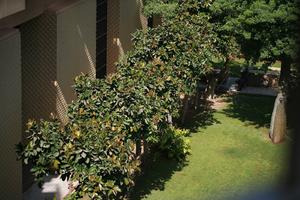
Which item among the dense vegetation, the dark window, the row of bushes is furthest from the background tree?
the dark window

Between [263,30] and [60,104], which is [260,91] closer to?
[263,30]

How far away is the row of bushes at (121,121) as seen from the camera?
777 centimetres

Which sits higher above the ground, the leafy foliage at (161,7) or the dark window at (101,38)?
the leafy foliage at (161,7)

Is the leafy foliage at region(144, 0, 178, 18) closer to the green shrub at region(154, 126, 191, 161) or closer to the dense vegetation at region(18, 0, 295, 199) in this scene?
the dense vegetation at region(18, 0, 295, 199)

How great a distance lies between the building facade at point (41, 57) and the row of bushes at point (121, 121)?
689mm

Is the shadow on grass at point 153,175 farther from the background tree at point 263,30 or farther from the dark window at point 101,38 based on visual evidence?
the dark window at point 101,38

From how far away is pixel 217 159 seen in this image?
13.7 m

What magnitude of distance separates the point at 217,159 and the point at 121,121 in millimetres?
5426

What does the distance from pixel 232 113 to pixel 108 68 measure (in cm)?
426

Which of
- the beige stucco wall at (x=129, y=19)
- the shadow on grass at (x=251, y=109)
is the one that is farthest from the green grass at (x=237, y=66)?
the beige stucco wall at (x=129, y=19)

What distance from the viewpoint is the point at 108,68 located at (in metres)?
17.8

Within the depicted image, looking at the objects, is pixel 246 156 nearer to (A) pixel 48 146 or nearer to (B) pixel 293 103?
(A) pixel 48 146

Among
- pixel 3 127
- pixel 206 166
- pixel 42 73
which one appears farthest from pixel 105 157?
pixel 206 166

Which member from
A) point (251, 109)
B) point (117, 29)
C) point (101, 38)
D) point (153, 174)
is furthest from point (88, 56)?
point (251, 109)
